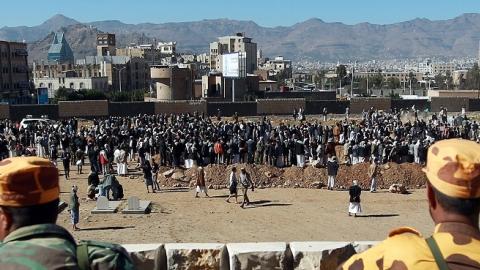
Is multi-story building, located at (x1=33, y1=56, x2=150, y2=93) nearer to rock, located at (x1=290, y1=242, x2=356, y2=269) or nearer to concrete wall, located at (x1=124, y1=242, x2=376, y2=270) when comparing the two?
concrete wall, located at (x1=124, y1=242, x2=376, y2=270)

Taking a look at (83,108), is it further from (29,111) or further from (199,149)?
(199,149)

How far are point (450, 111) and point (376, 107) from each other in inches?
285

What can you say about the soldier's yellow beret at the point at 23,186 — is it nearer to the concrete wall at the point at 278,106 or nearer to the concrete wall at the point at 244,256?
the concrete wall at the point at 244,256

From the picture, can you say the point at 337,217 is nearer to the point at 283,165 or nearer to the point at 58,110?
the point at 283,165

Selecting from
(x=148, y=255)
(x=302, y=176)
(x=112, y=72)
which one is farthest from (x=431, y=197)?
(x=112, y=72)

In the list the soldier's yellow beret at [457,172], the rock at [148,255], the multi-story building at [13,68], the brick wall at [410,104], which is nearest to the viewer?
the soldier's yellow beret at [457,172]

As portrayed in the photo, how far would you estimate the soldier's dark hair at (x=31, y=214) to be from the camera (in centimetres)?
246

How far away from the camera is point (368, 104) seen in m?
56.3

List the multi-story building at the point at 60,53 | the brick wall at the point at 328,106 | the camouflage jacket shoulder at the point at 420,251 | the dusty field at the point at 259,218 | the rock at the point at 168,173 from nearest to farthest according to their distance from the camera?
1. the camouflage jacket shoulder at the point at 420,251
2. the dusty field at the point at 259,218
3. the rock at the point at 168,173
4. the brick wall at the point at 328,106
5. the multi-story building at the point at 60,53

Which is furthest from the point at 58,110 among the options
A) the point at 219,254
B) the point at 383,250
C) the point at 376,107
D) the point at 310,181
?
the point at 383,250

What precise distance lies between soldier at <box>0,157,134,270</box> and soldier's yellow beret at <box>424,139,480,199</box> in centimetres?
130

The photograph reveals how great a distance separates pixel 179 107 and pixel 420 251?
51641 mm

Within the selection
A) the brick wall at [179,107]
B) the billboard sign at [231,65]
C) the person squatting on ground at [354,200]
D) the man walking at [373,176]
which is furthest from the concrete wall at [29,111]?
the person squatting on ground at [354,200]

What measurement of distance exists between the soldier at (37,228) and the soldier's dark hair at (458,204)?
50.4 inches
